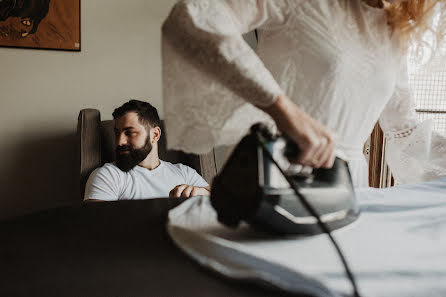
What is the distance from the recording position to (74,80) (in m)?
2.13

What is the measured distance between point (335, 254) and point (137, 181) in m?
1.41

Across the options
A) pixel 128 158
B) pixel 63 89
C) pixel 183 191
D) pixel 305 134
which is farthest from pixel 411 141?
pixel 63 89

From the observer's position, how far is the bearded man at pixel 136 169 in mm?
1662

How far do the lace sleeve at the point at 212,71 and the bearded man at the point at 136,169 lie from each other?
1.07 m

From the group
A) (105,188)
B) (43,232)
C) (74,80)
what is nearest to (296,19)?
(43,232)

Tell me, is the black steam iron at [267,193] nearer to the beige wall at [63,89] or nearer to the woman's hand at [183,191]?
the woman's hand at [183,191]

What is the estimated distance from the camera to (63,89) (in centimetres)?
212

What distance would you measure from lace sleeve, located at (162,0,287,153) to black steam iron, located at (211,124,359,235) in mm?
63

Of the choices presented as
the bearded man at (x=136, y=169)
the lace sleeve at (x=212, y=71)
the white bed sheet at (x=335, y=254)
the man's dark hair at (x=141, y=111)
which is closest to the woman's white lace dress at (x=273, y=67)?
the lace sleeve at (x=212, y=71)

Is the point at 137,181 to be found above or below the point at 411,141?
below

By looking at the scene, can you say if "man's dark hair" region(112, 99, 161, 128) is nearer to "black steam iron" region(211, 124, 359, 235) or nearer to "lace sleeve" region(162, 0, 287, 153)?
"lace sleeve" region(162, 0, 287, 153)

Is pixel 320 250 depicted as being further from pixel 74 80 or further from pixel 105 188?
pixel 74 80

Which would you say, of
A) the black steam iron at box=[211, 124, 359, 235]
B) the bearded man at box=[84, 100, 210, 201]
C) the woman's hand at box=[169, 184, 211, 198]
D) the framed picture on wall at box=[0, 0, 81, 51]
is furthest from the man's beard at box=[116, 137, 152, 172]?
the black steam iron at box=[211, 124, 359, 235]

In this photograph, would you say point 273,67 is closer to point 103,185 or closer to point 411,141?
point 411,141
